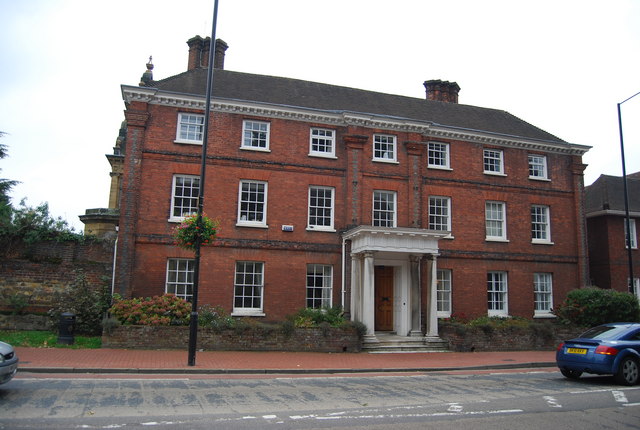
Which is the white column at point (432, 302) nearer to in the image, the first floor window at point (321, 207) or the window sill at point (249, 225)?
the first floor window at point (321, 207)

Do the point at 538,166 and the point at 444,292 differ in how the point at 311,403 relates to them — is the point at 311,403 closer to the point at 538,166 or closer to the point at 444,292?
the point at 444,292

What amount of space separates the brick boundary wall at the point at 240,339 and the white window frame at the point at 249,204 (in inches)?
205

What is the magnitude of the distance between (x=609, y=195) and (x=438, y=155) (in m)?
11.8

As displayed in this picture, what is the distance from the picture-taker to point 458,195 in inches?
938

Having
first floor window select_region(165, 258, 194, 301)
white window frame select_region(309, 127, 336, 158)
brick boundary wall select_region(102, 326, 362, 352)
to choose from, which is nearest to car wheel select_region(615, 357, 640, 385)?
brick boundary wall select_region(102, 326, 362, 352)

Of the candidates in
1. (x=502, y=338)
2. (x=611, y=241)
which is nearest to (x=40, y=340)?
(x=502, y=338)

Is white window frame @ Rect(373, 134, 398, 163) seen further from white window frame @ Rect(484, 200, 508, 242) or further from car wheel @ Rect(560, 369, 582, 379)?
car wheel @ Rect(560, 369, 582, 379)

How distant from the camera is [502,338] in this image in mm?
19766

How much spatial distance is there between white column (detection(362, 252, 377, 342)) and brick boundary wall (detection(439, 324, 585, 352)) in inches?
124

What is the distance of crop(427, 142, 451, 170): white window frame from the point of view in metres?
23.8

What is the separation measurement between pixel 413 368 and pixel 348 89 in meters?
16.6

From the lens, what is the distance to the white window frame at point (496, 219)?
955 inches

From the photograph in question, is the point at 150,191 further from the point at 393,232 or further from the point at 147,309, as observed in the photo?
the point at 393,232

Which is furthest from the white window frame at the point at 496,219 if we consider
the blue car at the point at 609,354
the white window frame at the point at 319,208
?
the blue car at the point at 609,354
